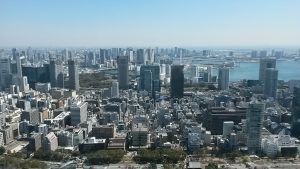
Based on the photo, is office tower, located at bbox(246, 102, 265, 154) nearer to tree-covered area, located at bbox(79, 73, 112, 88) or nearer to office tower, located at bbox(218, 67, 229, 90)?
office tower, located at bbox(218, 67, 229, 90)

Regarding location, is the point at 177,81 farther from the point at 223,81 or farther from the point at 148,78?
the point at 223,81

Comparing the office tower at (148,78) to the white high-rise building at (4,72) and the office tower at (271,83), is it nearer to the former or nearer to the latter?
the office tower at (271,83)

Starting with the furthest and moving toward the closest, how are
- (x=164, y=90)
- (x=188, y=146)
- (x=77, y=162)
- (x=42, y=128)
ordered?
(x=164, y=90) < (x=42, y=128) < (x=188, y=146) < (x=77, y=162)

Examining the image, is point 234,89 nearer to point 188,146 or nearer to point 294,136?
point 294,136

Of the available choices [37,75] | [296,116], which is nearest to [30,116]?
[296,116]

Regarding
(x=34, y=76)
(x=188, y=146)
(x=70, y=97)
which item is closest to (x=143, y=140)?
(x=188, y=146)

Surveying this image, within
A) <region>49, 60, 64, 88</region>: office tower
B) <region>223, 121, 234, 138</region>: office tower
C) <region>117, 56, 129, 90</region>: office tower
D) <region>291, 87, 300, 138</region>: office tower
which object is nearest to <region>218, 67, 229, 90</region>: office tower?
<region>117, 56, 129, 90</region>: office tower

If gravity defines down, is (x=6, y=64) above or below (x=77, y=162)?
above
